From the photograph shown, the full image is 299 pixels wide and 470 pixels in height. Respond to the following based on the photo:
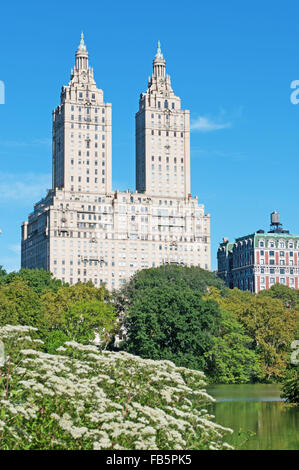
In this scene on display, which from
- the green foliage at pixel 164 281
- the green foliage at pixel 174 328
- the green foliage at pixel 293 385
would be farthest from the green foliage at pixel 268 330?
the green foliage at pixel 293 385

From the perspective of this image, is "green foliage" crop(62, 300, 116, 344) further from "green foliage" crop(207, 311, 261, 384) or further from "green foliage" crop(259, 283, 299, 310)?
"green foliage" crop(259, 283, 299, 310)

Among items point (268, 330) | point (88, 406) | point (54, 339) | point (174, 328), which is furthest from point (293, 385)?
point (268, 330)

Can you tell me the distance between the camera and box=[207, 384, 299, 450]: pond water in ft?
143

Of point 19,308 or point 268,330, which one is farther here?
point 268,330

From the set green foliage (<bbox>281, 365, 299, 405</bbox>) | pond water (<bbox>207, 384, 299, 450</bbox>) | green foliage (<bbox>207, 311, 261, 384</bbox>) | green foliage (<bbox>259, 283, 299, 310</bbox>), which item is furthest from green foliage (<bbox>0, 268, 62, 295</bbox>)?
green foliage (<bbox>281, 365, 299, 405</bbox>)

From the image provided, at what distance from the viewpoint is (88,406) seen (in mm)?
29000

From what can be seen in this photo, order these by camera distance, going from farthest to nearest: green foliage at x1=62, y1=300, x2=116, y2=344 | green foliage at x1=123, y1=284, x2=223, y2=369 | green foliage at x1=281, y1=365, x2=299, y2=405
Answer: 1. green foliage at x1=62, y1=300, x2=116, y2=344
2. green foliage at x1=123, y1=284, x2=223, y2=369
3. green foliage at x1=281, y1=365, x2=299, y2=405

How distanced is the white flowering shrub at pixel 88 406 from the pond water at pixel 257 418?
5.55 metres

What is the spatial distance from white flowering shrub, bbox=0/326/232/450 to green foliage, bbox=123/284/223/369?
61352mm

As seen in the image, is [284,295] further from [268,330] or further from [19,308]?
[19,308]

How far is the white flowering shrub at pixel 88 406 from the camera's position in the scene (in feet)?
86.7

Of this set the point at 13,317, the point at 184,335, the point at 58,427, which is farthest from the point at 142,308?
the point at 58,427

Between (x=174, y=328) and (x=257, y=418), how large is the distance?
132ft

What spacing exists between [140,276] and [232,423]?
128 meters
